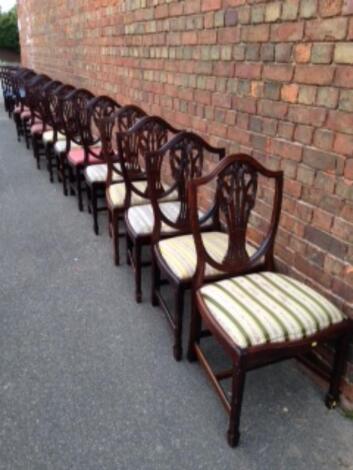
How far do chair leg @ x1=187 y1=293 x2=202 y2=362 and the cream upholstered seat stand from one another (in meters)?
0.96

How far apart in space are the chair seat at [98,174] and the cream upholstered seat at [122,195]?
0.83 feet

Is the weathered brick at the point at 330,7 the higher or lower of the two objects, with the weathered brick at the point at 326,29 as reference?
higher

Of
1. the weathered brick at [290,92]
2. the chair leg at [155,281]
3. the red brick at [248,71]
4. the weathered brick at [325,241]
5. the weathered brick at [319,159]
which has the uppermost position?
the red brick at [248,71]

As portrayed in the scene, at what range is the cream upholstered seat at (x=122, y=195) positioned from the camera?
8.84 feet

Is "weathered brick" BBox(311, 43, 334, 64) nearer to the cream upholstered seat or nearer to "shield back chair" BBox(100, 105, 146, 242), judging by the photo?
the cream upholstered seat

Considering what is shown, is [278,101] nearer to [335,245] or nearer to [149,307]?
[335,245]

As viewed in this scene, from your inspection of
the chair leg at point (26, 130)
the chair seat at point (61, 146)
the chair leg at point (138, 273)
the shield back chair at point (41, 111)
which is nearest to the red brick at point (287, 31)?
the chair leg at point (138, 273)

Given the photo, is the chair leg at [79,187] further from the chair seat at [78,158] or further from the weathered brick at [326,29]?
the weathered brick at [326,29]

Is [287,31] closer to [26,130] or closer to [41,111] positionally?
[41,111]

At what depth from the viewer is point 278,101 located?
1860 millimetres

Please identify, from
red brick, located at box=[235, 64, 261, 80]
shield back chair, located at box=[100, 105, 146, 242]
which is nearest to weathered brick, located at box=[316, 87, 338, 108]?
red brick, located at box=[235, 64, 261, 80]

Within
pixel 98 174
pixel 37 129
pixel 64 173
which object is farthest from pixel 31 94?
pixel 98 174

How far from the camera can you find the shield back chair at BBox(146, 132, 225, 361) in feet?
6.31

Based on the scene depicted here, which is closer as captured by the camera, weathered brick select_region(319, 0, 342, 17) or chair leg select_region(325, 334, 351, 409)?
weathered brick select_region(319, 0, 342, 17)
